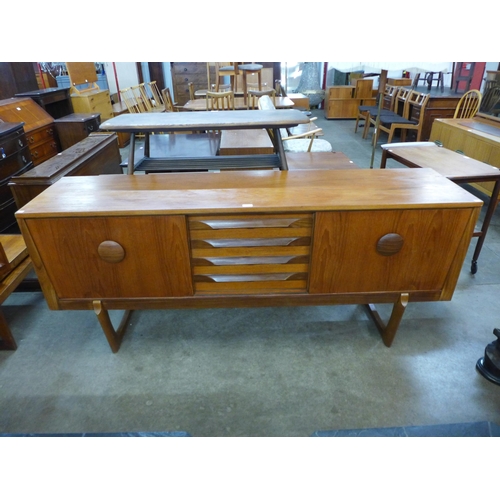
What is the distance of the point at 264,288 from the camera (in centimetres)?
160

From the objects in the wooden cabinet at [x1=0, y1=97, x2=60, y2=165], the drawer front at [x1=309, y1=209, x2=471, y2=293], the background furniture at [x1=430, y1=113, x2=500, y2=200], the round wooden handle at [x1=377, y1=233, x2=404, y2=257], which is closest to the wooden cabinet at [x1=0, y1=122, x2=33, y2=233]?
the wooden cabinet at [x1=0, y1=97, x2=60, y2=165]

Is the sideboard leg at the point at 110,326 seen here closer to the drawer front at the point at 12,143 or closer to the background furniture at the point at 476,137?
the drawer front at the point at 12,143

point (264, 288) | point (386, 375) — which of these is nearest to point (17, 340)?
point (264, 288)

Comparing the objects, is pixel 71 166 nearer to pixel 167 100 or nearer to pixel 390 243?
pixel 390 243

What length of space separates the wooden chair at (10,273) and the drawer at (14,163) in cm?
108

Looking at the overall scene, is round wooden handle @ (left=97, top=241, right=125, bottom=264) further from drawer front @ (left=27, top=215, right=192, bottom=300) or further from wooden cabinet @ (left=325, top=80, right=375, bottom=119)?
wooden cabinet @ (left=325, top=80, right=375, bottom=119)

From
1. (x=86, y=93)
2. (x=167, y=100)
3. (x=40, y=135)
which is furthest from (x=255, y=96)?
(x=40, y=135)

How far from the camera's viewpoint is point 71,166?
8.29 feet

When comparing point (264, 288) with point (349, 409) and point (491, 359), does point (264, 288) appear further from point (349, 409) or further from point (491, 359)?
point (491, 359)

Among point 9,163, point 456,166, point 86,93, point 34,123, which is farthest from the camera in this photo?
point 86,93

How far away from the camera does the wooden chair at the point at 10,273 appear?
5.91ft

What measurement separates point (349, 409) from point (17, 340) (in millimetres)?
1832

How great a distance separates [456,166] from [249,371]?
188 cm

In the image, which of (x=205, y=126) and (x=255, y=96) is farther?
(x=255, y=96)
